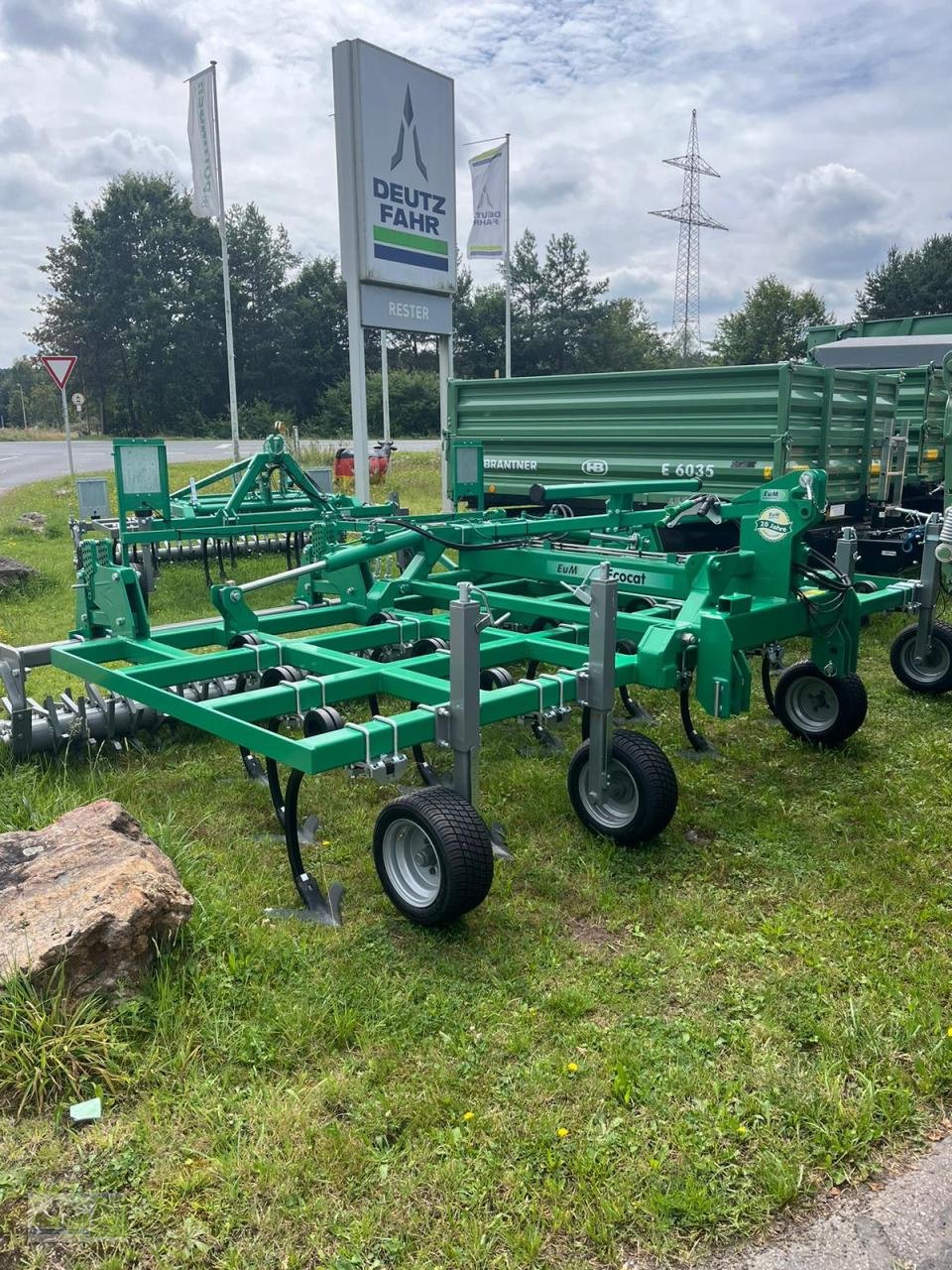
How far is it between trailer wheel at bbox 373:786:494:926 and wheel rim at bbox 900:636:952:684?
3.75 meters

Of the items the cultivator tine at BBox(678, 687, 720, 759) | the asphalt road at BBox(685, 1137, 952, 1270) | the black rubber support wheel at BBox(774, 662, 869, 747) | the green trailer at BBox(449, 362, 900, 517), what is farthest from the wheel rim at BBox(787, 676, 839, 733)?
the asphalt road at BBox(685, 1137, 952, 1270)

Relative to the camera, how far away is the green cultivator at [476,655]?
319 centimetres

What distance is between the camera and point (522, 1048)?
8.77ft

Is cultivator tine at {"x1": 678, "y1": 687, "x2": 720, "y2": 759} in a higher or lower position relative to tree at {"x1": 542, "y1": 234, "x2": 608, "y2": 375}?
lower

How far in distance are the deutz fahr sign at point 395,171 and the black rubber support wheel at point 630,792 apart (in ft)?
20.9

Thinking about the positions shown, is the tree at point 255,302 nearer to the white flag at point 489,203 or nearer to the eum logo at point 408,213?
the white flag at point 489,203

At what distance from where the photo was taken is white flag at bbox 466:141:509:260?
18.7 meters

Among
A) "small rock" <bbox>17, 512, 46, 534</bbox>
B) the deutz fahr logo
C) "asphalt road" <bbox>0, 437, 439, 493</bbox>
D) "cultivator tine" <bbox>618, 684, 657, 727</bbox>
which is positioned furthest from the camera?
"asphalt road" <bbox>0, 437, 439, 493</bbox>

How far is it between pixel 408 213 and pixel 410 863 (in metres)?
7.58

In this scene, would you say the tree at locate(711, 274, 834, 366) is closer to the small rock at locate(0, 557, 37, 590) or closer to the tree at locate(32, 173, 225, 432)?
the tree at locate(32, 173, 225, 432)

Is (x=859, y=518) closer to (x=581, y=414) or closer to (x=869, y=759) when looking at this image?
(x=581, y=414)

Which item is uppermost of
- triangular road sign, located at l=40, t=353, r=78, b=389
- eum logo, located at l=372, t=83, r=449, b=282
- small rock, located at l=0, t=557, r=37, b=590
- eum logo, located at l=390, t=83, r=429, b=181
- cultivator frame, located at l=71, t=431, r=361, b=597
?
eum logo, located at l=390, t=83, r=429, b=181

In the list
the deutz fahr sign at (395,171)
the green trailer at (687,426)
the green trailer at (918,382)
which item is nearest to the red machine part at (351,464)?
the deutz fahr sign at (395,171)

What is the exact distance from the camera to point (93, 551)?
190 inches
